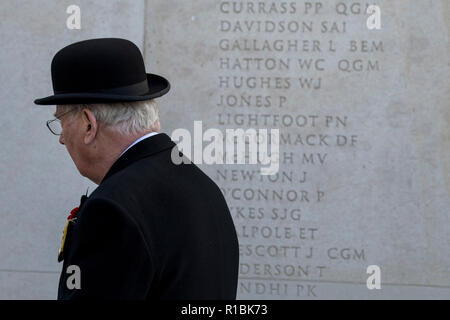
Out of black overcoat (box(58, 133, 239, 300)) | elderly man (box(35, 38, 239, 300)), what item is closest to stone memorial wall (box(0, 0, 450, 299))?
elderly man (box(35, 38, 239, 300))

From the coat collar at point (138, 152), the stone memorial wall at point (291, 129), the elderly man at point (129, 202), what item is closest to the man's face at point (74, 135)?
the elderly man at point (129, 202)

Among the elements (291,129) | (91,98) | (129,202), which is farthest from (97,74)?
(291,129)

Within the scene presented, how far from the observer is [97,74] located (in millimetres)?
2115

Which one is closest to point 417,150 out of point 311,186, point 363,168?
point 363,168

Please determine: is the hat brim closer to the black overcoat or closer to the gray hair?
the gray hair

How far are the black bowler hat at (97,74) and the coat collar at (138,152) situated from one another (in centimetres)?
14

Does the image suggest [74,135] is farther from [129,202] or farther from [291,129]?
[291,129]

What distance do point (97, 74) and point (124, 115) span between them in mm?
166

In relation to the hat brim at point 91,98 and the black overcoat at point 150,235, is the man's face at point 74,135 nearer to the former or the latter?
the hat brim at point 91,98

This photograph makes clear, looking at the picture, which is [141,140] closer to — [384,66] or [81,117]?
[81,117]

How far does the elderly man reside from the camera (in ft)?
5.93

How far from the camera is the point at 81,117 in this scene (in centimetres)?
212

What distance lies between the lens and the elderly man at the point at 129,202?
1.81 m
